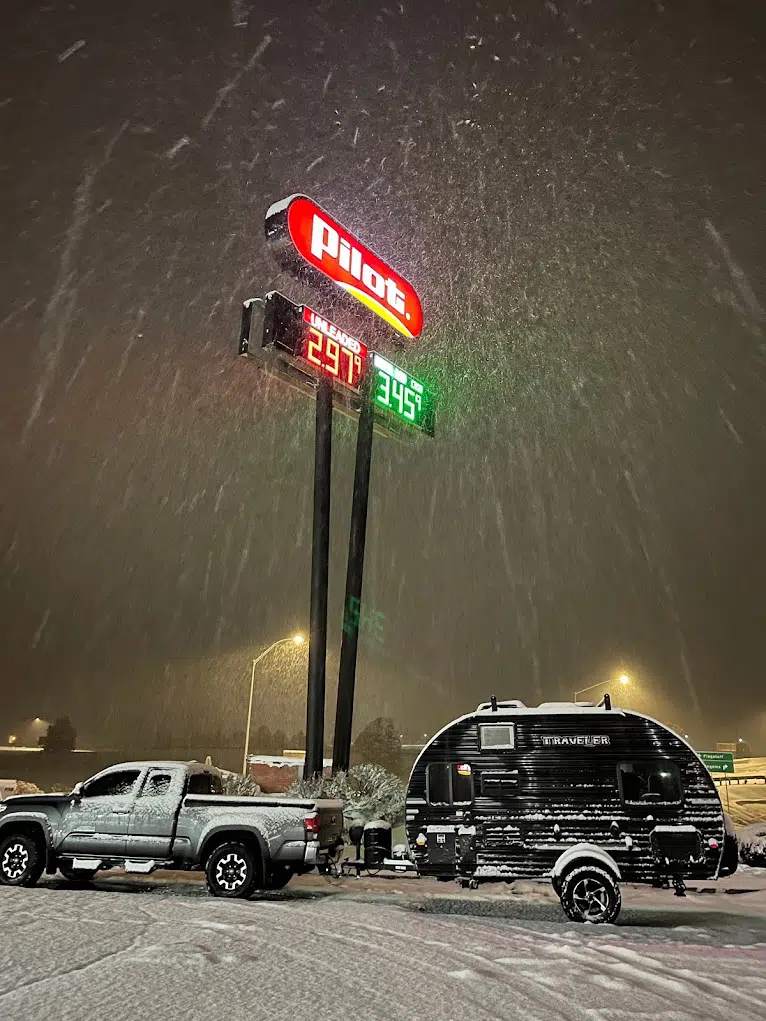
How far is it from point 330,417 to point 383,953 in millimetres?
18063

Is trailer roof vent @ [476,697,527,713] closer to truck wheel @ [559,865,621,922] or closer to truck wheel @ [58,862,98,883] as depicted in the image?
truck wheel @ [559,865,621,922]

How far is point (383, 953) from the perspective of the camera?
8.34m

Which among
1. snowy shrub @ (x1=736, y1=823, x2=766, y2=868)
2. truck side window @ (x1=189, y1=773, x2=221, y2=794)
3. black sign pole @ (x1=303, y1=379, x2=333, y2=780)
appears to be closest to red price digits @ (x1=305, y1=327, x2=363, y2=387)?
black sign pole @ (x1=303, y1=379, x2=333, y2=780)

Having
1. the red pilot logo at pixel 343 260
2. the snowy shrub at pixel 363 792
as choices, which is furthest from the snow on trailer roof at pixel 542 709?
the red pilot logo at pixel 343 260

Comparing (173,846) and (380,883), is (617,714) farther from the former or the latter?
(173,846)

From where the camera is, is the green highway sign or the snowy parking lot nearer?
the snowy parking lot

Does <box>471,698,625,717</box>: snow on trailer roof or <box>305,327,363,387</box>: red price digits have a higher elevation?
<box>305,327,363,387</box>: red price digits

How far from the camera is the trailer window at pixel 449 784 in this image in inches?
481

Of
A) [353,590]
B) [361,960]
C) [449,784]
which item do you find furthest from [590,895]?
[353,590]

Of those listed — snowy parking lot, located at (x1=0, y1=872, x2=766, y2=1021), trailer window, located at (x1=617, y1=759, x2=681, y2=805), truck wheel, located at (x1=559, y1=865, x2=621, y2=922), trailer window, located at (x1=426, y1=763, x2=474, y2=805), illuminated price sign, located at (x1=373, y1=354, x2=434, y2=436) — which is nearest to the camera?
snowy parking lot, located at (x1=0, y1=872, x2=766, y2=1021)

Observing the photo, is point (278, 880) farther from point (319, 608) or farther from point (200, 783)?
point (319, 608)

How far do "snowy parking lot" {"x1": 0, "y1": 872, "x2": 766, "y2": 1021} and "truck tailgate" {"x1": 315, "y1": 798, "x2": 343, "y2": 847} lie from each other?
3.07ft

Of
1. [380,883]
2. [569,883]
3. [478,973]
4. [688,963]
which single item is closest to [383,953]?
[478,973]

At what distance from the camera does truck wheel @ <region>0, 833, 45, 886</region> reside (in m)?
12.9
